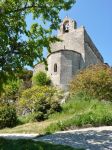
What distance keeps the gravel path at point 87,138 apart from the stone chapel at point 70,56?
3069cm

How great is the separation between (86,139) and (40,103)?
1068 cm

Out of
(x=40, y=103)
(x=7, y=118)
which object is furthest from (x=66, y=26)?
(x=7, y=118)

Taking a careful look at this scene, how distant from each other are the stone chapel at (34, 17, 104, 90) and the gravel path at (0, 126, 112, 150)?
30.7 m

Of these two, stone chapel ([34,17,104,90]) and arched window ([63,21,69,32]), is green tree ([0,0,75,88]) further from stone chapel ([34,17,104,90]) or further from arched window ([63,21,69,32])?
arched window ([63,21,69,32])

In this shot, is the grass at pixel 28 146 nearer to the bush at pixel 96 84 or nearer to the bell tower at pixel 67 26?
the bush at pixel 96 84

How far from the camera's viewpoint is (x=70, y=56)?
161 feet

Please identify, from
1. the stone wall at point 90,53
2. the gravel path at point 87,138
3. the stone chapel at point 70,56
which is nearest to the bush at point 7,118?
the gravel path at point 87,138

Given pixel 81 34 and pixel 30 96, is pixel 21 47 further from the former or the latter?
pixel 81 34

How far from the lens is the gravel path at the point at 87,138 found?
12.4 metres

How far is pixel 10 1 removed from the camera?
1539 centimetres

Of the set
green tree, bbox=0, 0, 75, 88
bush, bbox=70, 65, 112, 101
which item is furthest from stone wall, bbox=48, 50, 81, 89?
green tree, bbox=0, 0, 75, 88

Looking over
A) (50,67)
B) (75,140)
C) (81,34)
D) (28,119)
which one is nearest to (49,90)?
(28,119)

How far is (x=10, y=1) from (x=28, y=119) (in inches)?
380

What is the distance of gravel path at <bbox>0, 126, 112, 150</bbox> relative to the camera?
1240 centimetres
